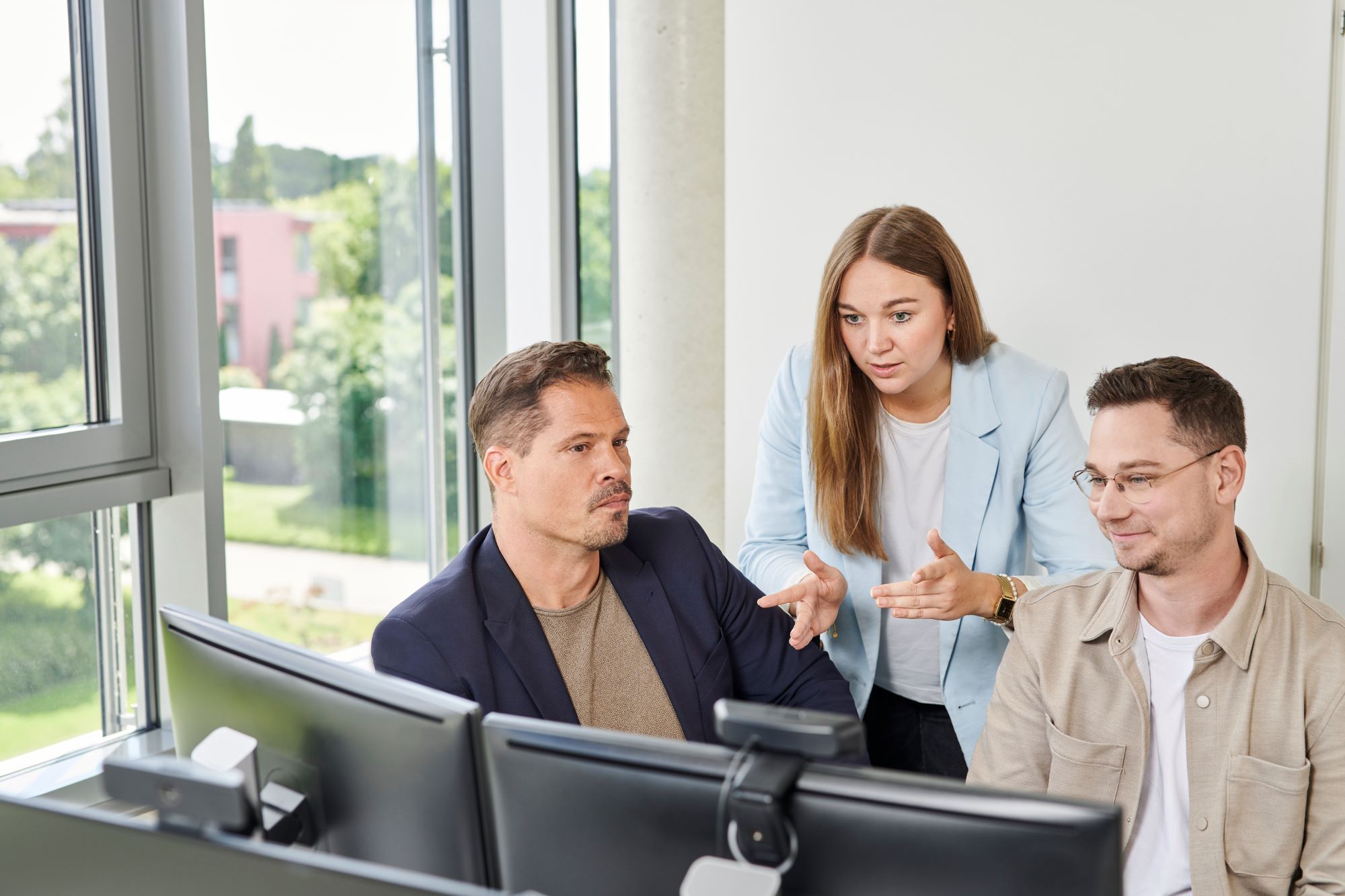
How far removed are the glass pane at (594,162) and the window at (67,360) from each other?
1421 millimetres

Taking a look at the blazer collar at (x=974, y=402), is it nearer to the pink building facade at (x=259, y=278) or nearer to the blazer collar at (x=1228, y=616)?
the blazer collar at (x=1228, y=616)

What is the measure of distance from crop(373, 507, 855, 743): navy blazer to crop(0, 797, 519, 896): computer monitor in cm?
74

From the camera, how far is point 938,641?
2180 millimetres

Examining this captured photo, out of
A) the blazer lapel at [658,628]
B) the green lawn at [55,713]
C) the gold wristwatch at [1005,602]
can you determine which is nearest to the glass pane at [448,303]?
the green lawn at [55,713]

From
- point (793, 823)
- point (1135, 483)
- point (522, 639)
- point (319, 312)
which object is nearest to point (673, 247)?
point (319, 312)

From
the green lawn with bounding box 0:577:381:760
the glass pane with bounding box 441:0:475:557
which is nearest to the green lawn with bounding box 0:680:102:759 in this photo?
the green lawn with bounding box 0:577:381:760

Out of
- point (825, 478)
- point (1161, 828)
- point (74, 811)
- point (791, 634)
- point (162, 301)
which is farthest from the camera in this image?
point (162, 301)

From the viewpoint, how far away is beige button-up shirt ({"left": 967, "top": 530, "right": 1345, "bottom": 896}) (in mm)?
1521

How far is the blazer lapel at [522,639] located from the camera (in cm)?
175

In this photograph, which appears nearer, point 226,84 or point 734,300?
point 226,84

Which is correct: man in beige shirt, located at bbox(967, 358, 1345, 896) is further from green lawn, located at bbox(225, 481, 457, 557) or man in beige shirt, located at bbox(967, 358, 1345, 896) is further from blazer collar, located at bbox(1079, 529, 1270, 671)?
green lawn, located at bbox(225, 481, 457, 557)

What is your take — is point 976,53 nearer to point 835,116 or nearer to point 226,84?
point 835,116

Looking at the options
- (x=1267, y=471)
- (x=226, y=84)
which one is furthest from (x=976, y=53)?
(x=226, y=84)

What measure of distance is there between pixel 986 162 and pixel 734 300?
731 millimetres
